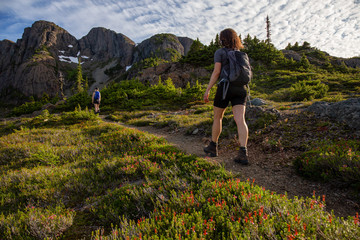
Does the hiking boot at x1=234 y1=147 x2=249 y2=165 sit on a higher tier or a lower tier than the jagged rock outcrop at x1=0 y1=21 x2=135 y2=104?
lower

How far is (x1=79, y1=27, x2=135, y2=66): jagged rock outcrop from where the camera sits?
179m

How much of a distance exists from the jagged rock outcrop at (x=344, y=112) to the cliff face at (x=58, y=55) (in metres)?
118

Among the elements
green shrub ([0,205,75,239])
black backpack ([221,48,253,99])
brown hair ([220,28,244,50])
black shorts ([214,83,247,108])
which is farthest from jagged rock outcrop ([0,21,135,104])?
black backpack ([221,48,253,99])

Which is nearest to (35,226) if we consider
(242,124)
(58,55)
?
(242,124)

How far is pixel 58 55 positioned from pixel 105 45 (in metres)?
51.3

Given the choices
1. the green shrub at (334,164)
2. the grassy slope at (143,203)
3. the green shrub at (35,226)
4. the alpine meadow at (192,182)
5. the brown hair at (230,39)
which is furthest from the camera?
the brown hair at (230,39)

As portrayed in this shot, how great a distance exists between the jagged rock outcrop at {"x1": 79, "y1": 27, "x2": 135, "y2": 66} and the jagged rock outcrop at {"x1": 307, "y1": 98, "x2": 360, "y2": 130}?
190 meters

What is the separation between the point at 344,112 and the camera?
15.9 ft

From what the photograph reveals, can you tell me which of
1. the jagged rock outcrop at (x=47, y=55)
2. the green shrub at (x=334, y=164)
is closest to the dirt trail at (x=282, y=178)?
the green shrub at (x=334, y=164)

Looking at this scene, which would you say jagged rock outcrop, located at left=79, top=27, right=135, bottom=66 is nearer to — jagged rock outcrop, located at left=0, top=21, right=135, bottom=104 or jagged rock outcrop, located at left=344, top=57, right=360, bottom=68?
jagged rock outcrop, located at left=0, top=21, right=135, bottom=104

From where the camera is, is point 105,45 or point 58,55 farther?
point 105,45

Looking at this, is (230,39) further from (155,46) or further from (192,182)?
(155,46)

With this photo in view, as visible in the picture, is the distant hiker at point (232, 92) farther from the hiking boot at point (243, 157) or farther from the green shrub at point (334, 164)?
the green shrub at point (334, 164)

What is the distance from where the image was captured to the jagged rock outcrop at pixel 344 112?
4.43 meters
